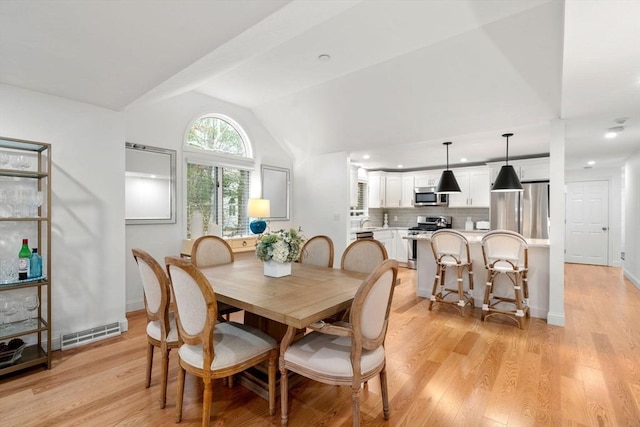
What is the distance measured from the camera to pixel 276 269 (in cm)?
244

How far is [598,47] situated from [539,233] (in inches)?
182

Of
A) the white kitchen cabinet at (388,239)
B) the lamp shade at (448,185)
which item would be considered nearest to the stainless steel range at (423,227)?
the white kitchen cabinet at (388,239)

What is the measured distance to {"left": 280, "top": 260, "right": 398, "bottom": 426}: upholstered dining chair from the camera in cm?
160

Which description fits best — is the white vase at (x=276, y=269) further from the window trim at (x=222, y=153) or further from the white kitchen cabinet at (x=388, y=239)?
the white kitchen cabinet at (x=388, y=239)

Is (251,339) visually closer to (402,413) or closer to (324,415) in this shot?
(324,415)

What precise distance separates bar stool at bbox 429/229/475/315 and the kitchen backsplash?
10.7 feet

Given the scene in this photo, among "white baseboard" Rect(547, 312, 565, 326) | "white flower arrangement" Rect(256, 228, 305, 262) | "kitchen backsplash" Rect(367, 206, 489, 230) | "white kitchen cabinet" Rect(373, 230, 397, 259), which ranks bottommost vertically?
"white baseboard" Rect(547, 312, 565, 326)

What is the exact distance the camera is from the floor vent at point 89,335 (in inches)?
110

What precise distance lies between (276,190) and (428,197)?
356 cm

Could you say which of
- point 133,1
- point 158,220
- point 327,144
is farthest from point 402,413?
point 327,144

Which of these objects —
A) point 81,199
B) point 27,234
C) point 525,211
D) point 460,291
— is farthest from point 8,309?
point 525,211

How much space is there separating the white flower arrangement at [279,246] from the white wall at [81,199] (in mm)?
1772

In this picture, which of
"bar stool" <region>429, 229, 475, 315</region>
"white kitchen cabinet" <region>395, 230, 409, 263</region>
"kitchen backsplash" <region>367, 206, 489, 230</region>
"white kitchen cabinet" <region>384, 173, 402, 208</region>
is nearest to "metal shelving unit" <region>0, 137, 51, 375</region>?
"bar stool" <region>429, 229, 475, 315</region>

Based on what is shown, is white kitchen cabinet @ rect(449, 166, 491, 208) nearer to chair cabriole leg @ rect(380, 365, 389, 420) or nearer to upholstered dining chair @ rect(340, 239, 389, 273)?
upholstered dining chair @ rect(340, 239, 389, 273)
